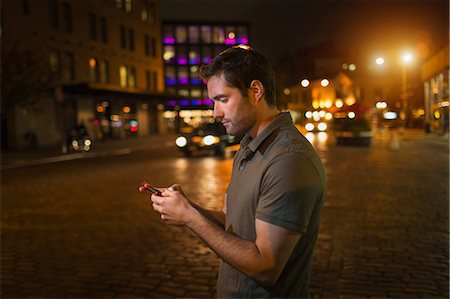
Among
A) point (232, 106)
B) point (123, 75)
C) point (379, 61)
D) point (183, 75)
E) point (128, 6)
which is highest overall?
point (128, 6)

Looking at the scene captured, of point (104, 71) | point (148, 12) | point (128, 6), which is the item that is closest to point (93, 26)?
point (104, 71)

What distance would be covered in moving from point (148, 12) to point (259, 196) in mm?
50438

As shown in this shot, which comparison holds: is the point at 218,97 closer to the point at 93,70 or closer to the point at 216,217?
the point at 216,217

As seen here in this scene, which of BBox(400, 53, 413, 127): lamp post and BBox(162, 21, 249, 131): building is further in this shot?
BBox(162, 21, 249, 131): building

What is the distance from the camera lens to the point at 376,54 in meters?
3.23

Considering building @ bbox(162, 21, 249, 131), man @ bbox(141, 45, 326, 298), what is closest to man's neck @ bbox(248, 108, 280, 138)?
man @ bbox(141, 45, 326, 298)

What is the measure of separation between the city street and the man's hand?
311 centimetres

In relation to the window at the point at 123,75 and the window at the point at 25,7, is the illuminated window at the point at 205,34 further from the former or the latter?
the window at the point at 25,7

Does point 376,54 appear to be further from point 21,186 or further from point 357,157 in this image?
point 357,157

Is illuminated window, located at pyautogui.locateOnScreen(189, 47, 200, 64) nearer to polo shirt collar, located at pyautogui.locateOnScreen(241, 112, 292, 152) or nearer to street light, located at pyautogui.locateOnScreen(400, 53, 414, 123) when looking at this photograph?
street light, located at pyautogui.locateOnScreen(400, 53, 414, 123)

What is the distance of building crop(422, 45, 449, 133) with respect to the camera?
419cm

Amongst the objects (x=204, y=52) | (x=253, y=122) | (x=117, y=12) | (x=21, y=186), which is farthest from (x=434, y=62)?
(x=204, y=52)

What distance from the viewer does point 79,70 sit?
36.8 m

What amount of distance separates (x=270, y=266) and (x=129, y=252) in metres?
4.94
